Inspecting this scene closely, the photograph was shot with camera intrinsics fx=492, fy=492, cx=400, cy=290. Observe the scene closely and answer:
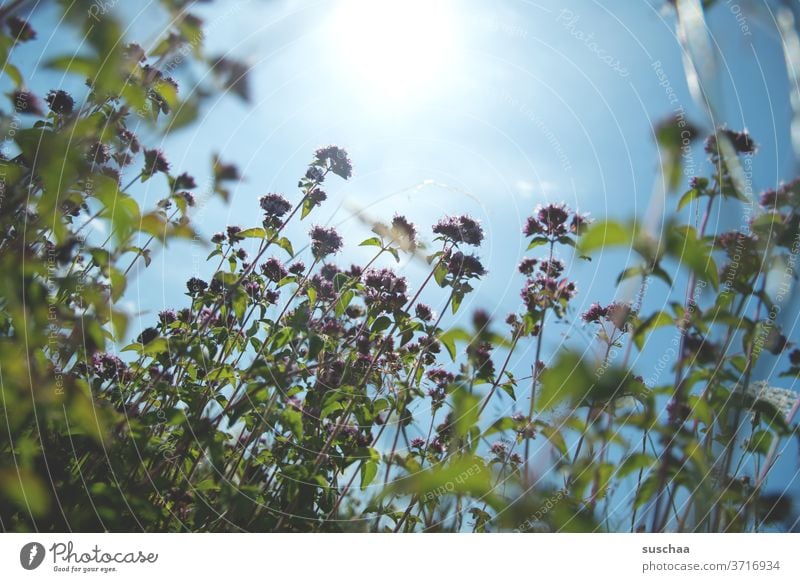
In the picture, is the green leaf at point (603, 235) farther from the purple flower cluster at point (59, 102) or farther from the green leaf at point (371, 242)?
the purple flower cluster at point (59, 102)

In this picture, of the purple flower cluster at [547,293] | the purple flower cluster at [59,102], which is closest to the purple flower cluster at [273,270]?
the purple flower cluster at [59,102]

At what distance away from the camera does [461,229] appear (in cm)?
128

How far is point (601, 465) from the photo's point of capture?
783 millimetres

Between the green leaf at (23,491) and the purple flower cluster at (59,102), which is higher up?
the purple flower cluster at (59,102)

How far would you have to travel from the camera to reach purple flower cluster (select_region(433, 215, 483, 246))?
1.28 meters

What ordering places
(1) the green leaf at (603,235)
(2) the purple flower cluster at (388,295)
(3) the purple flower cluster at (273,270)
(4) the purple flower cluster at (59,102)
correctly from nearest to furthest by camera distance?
(1) the green leaf at (603,235) → (4) the purple flower cluster at (59,102) → (2) the purple flower cluster at (388,295) → (3) the purple flower cluster at (273,270)

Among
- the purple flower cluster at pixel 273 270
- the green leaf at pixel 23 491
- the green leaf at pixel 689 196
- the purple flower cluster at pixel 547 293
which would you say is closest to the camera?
the green leaf at pixel 23 491

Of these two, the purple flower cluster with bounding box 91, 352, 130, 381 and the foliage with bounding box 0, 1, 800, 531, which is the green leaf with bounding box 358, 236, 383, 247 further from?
the purple flower cluster with bounding box 91, 352, 130, 381

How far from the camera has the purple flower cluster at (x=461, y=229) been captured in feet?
4.20

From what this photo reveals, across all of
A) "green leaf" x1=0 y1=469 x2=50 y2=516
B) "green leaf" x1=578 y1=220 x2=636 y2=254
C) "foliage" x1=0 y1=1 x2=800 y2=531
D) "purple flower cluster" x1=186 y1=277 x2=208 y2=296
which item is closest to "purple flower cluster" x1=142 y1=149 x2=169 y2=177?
"foliage" x1=0 y1=1 x2=800 y2=531

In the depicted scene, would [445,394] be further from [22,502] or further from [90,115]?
[90,115]

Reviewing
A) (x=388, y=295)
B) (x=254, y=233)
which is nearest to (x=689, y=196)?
(x=388, y=295)

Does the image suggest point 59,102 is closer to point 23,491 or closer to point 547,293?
point 23,491
